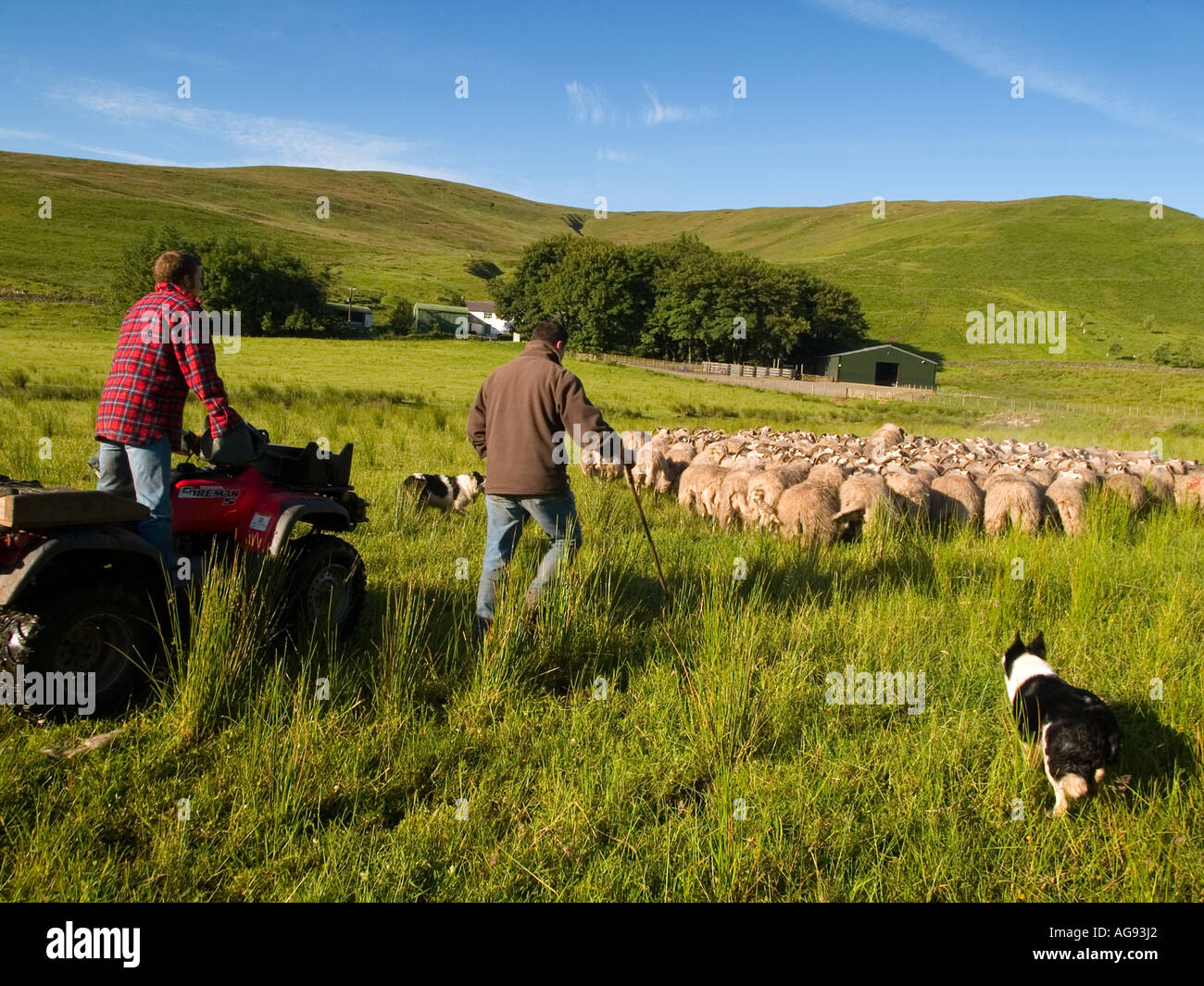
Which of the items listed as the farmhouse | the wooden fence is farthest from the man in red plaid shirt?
the farmhouse

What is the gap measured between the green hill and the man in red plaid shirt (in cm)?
7224

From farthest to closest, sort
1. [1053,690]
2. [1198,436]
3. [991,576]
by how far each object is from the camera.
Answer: [1198,436], [991,576], [1053,690]

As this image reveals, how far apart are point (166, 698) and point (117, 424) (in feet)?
4.86

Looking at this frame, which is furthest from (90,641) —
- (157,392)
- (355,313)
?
(355,313)

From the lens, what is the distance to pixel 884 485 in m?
10.4

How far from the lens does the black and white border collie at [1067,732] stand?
3.78 metres

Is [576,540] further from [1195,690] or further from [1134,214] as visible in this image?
[1134,214]

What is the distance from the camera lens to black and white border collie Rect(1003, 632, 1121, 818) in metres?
3.78

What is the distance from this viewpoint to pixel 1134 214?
135 metres

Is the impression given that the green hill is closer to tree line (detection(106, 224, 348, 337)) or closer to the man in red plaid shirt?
tree line (detection(106, 224, 348, 337))

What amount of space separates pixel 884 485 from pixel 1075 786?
6.95m

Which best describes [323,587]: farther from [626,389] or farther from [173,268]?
[626,389]

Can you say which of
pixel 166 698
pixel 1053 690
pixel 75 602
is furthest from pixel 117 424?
pixel 1053 690

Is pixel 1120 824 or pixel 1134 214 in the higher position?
pixel 1134 214
